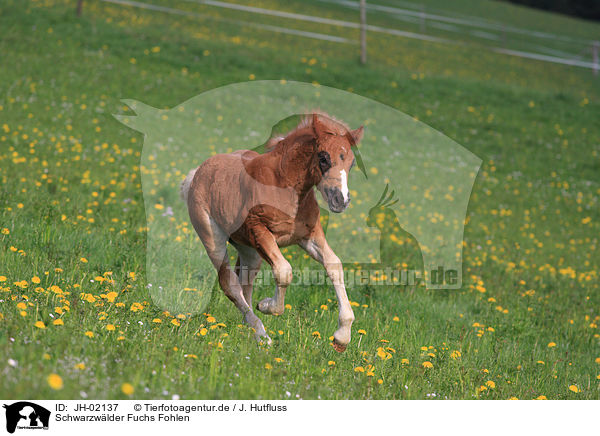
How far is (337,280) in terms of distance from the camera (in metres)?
4.28

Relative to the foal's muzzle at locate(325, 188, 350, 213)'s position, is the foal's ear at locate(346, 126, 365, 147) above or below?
above

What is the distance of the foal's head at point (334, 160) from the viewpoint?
155 inches

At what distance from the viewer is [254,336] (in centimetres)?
477

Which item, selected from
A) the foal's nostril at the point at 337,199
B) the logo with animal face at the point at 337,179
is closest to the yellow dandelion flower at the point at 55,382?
the logo with animal face at the point at 337,179

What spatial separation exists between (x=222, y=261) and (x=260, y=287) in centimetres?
175

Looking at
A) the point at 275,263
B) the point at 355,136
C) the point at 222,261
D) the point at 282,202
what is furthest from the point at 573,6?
the point at 275,263

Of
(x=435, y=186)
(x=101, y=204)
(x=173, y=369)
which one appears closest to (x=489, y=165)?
(x=435, y=186)

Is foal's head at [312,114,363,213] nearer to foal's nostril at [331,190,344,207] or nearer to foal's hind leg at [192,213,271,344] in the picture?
foal's nostril at [331,190,344,207]

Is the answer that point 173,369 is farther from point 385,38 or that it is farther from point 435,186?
point 385,38

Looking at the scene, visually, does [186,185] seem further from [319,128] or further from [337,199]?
[337,199]

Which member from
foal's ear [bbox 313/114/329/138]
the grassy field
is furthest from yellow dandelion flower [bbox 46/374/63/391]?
foal's ear [bbox 313/114/329/138]

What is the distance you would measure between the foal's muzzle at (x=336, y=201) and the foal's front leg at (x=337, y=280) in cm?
49

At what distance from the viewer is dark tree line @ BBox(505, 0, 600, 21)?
5006cm

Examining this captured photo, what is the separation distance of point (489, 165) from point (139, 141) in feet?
28.5
